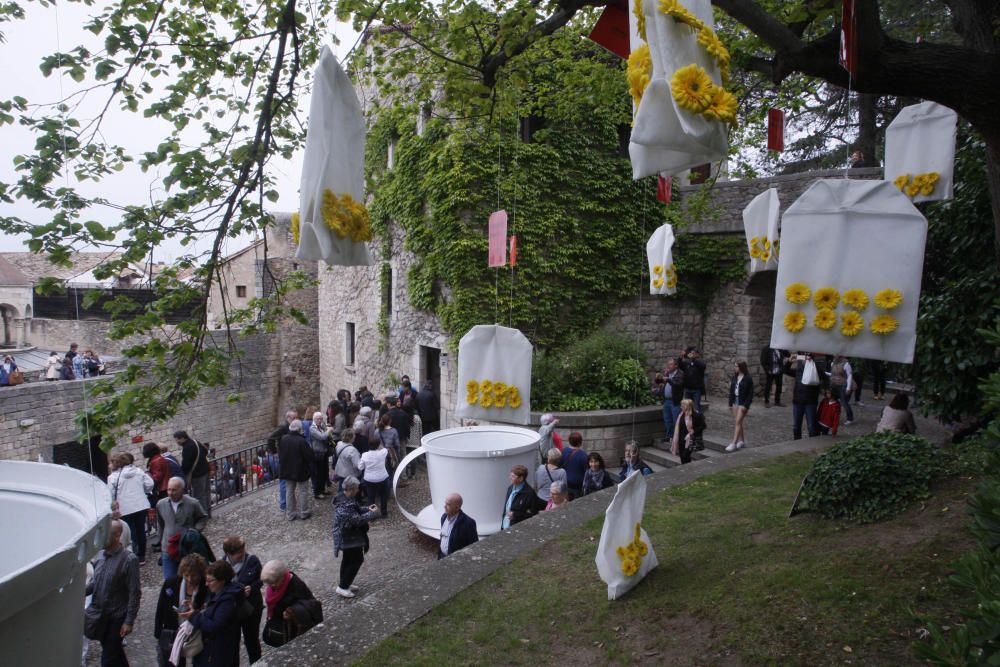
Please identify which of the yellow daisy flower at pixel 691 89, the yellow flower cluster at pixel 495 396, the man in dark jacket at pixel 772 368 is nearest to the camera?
the yellow daisy flower at pixel 691 89

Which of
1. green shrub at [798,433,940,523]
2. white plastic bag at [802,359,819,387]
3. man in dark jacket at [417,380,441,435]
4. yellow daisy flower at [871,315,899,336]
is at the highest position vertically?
yellow daisy flower at [871,315,899,336]

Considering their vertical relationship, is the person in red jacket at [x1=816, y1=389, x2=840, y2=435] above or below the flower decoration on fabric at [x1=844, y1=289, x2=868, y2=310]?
below

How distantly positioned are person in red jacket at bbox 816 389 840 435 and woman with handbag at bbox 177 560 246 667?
7.34m

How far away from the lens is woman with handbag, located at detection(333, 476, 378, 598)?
592 cm

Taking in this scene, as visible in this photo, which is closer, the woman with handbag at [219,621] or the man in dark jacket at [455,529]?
the woman with handbag at [219,621]

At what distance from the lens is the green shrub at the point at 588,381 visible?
10.2 meters

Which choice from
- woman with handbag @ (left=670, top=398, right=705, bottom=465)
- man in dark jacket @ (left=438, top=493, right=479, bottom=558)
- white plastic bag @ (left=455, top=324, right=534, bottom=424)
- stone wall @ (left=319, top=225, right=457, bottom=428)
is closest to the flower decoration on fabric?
white plastic bag @ (left=455, top=324, right=534, bottom=424)

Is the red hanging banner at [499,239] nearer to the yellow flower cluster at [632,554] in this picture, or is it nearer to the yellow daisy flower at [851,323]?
the yellow flower cluster at [632,554]

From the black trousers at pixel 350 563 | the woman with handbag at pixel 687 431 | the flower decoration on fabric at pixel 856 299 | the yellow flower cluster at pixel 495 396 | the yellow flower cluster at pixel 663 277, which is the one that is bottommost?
the black trousers at pixel 350 563

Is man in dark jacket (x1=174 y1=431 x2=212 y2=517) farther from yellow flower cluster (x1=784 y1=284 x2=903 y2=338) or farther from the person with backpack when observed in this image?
yellow flower cluster (x1=784 y1=284 x2=903 y2=338)

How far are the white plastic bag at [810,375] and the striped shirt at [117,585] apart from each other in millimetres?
7728

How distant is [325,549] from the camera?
779cm

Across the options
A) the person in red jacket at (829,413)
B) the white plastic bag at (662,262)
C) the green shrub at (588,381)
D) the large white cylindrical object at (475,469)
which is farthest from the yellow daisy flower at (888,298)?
the green shrub at (588,381)

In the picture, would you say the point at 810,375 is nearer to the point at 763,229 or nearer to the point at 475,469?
the point at 763,229
